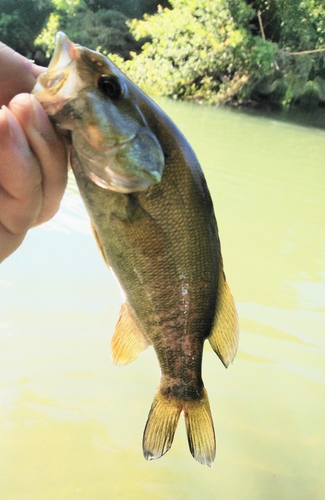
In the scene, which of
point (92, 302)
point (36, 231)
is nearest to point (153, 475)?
point (92, 302)

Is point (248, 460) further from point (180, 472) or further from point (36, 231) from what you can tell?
point (36, 231)

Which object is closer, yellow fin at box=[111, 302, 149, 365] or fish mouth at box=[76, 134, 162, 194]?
fish mouth at box=[76, 134, 162, 194]

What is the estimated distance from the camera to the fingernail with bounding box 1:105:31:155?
1042mm

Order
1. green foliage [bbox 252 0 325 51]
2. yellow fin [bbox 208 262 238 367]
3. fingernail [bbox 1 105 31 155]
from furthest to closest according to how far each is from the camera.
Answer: green foliage [bbox 252 0 325 51]
yellow fin [bbox 208 262 238 367]
fingernail [bbox 1 105 31 155]

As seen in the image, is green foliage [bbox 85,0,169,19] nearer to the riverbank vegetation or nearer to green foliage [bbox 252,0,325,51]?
the riverbank vegetation

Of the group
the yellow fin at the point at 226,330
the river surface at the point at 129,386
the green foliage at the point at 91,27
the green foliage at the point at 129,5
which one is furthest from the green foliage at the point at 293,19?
the yellow fin at the point at 226,330

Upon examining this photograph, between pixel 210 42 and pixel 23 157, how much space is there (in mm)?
17366

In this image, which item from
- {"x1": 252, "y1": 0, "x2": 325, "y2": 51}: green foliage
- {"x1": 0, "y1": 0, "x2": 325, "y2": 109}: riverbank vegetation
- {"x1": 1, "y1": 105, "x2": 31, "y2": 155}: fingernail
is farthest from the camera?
{"x1": 252, "y1": 0, "x2": 325, "y2": 51}: green foliage

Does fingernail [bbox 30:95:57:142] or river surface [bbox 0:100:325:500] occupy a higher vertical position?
fingernail [bbox 30:95:57:142]

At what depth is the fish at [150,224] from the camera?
1.10 metres

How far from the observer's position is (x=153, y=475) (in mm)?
2121

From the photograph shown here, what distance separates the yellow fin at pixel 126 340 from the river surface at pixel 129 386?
0.94 metres

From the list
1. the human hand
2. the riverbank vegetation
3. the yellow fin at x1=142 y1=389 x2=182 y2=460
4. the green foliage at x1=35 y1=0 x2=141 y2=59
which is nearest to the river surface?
the yellow fin at x1=142 y1=389 x2=182 y2=460

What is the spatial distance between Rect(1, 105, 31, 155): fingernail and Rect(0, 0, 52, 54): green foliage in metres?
22.5
